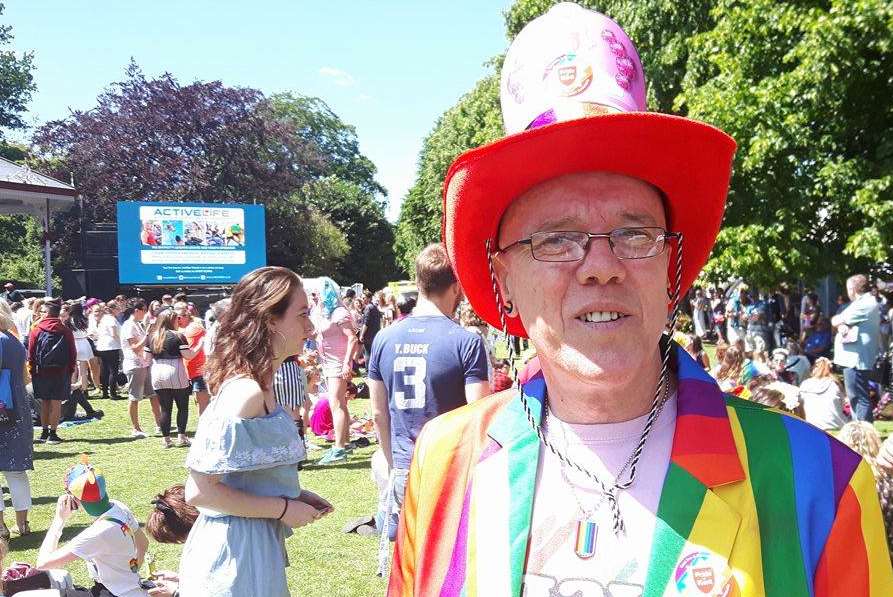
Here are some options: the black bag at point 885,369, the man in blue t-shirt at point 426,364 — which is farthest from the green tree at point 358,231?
the man in blue t-shirt at point 426,364

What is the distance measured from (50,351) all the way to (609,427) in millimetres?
9709

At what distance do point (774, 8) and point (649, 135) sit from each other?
10749 mm

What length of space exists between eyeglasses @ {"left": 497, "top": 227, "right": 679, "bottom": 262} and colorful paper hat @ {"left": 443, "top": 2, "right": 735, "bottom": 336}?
0.12 meters

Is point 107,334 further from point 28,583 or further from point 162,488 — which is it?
point 28,583

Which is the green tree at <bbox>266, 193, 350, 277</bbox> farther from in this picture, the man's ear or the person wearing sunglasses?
the person wearing sunglasses

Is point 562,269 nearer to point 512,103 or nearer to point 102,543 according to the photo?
point 512,103

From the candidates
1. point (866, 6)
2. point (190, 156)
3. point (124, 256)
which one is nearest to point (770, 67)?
point (866, 6)

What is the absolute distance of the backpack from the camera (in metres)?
9.55

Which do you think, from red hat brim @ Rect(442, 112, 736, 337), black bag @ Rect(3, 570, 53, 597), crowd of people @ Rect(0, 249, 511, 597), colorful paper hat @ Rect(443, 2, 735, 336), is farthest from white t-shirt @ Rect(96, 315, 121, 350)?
colorful paper hat @ Rect(443, 2, 735, 336)

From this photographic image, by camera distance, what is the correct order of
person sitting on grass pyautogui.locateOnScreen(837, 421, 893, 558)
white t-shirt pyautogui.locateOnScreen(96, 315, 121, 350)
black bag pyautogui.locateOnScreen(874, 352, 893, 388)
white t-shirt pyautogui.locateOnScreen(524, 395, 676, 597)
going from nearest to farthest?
white t-shirt pyautogui.locateOnScreen(524, 395, 676, 597) → person sitting on grass pyautogui.locateOnScreen(837, 421, 893, 558) → black bag pyautogui.locateOnScreen(874, 352, 893, 388) → white t-shirt pyautogui.locateOnScreen(96, 315, 121, 350)

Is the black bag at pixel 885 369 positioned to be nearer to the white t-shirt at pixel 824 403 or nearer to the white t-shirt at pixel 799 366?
the white t-shirt at pixel 799 366

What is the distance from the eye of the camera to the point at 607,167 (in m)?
1.47

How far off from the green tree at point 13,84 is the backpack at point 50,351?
45428mm

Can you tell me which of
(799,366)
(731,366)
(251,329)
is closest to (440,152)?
(799,366)
